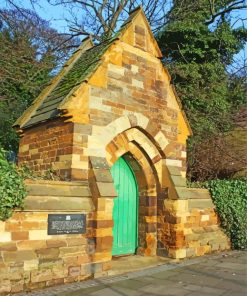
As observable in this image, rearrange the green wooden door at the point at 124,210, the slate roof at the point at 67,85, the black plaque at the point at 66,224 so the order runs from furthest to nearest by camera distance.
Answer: the green wooden door at the point at 124,210
the slate roof at the point at 67,85
the black plaque at the point at 66,224

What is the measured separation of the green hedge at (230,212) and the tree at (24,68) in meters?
7.58

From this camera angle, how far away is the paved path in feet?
22.4

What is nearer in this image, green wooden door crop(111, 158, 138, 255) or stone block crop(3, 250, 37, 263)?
stone block crop(3, 250, 37, 263)

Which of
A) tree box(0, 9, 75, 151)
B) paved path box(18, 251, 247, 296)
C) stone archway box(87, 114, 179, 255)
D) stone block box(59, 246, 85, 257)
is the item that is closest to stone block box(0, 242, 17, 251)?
paved path box(18, 251, 247, 296)

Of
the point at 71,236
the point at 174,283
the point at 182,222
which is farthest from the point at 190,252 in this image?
the point at 71,236

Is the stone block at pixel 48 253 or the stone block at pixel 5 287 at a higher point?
the stone block at pixel 48 253

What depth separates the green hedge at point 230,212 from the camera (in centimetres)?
1181

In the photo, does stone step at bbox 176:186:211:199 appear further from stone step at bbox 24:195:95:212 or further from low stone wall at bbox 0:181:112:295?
stone step at bbox 24:195:95:212

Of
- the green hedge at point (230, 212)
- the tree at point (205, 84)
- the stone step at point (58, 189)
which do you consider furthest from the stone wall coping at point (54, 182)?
the tree at point (205, 84)

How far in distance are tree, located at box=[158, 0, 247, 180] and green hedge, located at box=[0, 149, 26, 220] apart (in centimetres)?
990

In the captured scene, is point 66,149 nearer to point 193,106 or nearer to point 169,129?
point 169,129

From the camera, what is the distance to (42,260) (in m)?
7.03

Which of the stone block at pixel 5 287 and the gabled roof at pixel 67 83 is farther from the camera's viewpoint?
the gabled roof at pixel 67 83

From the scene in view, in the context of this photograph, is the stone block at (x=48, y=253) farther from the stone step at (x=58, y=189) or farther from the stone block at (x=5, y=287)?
the stone step at (x=58, y=189)
